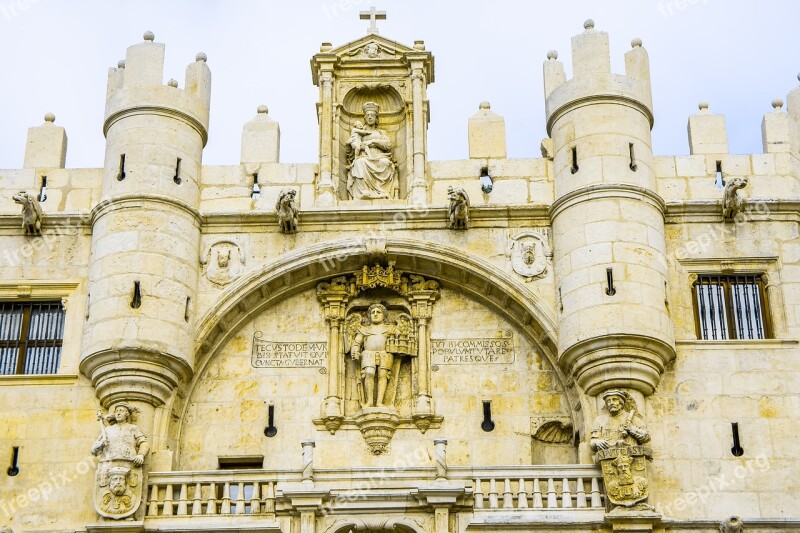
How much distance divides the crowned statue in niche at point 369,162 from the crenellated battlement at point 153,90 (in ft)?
8.08

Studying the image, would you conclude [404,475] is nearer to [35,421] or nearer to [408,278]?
[408,278]

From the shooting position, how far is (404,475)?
2519 centimetres

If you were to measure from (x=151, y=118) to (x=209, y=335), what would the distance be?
368 cm

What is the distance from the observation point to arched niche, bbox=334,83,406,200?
2882 cm

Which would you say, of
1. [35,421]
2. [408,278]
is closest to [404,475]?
[408,278]

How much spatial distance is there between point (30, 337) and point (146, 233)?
8.13 ft

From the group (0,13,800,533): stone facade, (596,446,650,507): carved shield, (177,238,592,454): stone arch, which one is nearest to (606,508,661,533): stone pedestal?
(0,13,800,533): stone facade

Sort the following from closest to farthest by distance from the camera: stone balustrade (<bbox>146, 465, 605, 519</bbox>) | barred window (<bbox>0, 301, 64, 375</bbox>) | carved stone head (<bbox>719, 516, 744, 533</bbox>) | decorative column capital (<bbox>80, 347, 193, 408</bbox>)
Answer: carved stone head (<bbox>719, 516, 744, 533</bbox>) < stone balustrade (<bbox>146, 465, 605, 519</bbox>) < decorative column capital (<bbox>80, 347, 193, 408</bbox>) < barred window (<bbox>0, 301, 64, 375</bbox>)

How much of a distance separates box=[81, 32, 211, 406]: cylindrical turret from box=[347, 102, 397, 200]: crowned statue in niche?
8.11 feet

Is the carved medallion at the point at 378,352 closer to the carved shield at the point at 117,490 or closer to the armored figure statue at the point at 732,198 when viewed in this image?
the carved shield at the point at 117,490

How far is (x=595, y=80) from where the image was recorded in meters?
28.0

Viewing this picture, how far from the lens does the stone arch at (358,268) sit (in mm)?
27312

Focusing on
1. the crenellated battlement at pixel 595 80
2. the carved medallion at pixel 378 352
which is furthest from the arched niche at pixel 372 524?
the crenellated battlement at pixel 595 80
